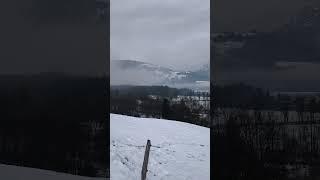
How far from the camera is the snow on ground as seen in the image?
3379mm

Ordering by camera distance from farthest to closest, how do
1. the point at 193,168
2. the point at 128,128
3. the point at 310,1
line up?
the point at 128,128, the point at 193,168, the point at 310,1

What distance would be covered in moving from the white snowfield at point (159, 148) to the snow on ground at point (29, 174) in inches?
38.6

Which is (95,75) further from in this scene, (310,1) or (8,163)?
(310,1)

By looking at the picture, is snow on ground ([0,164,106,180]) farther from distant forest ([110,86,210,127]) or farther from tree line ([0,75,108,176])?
distant forest ([110,86,210,127])

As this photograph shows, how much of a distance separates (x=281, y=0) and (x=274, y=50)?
341 mm

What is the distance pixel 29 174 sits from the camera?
3.41m

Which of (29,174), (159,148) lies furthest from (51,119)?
(159,148)

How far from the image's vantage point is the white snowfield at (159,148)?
4391 millimetres

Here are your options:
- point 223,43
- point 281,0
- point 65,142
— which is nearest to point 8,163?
point 65,142

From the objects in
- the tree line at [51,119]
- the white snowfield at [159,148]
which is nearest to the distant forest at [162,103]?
the white snowfield at [159,148]

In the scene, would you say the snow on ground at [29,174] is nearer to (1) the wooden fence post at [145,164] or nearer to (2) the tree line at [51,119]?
(2) the tree line at [51,119]

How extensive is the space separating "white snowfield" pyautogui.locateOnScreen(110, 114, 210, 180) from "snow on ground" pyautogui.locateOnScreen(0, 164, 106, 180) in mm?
979

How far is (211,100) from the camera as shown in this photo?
9.71ft

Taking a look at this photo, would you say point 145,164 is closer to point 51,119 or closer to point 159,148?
point 159,148
